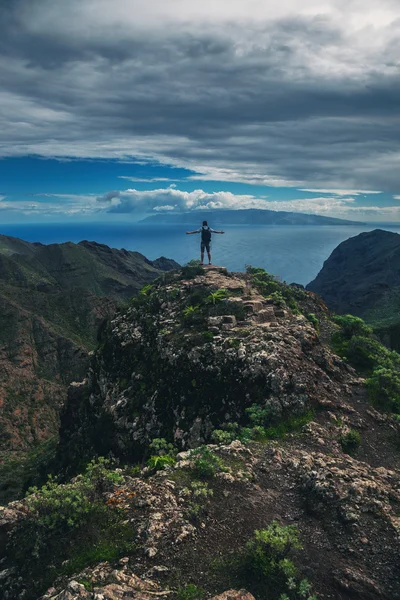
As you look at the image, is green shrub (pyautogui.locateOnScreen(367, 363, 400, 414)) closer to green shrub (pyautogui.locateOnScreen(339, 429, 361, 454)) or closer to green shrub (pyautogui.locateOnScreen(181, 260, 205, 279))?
green shrub (pyautogui.locateOnScreen(339, 429, 361, 454))

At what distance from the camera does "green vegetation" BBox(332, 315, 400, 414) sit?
69.8 feet

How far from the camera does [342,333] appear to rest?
31625 mm

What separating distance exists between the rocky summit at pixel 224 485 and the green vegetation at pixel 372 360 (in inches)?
→ 42.9

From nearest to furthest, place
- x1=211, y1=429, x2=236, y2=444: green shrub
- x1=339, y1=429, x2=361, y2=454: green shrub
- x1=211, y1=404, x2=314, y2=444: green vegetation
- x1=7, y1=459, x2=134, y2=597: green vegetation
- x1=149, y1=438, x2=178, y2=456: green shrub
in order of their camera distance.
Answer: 1. x1=7, y1=459, x2=134, y2=597: green vegetation
2. x1=211, y1=429, x2=236, y2=444: green shrub
3. x1=211, y1=404, x2=314, y2=444: green vegetation
4. x1=339, y1=429, x2=361, y2=454: green shrub
5. x1=149, y1=438, x2=178, y2=456: green shrub

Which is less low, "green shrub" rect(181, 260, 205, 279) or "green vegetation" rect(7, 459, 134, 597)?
"green shrub" rect(181, 260, 205, 279)

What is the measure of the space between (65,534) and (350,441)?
1211 cm

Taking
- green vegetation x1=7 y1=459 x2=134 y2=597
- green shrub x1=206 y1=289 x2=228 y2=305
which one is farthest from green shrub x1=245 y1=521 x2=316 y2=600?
green shrub x1=206 y1=289 x2=228 y2=305

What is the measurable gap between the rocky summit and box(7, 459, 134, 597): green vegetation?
37 millimetres

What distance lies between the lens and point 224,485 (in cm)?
1322

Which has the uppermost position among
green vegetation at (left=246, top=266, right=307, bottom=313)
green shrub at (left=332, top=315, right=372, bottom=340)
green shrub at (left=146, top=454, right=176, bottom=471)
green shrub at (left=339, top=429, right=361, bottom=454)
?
green vegetation at (left=246, top=266, right=307, bottom=313)

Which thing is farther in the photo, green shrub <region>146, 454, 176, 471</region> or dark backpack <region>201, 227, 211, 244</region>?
dark backpack <region>201, 227, 211, 244</region>

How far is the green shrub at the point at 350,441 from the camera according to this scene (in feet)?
55.7

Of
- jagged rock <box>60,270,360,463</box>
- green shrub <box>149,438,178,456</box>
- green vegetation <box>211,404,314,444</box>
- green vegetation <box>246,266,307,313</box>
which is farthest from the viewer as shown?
green vegetation <box>246,266,307,313</box>

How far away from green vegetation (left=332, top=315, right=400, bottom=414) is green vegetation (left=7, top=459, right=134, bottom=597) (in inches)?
604
